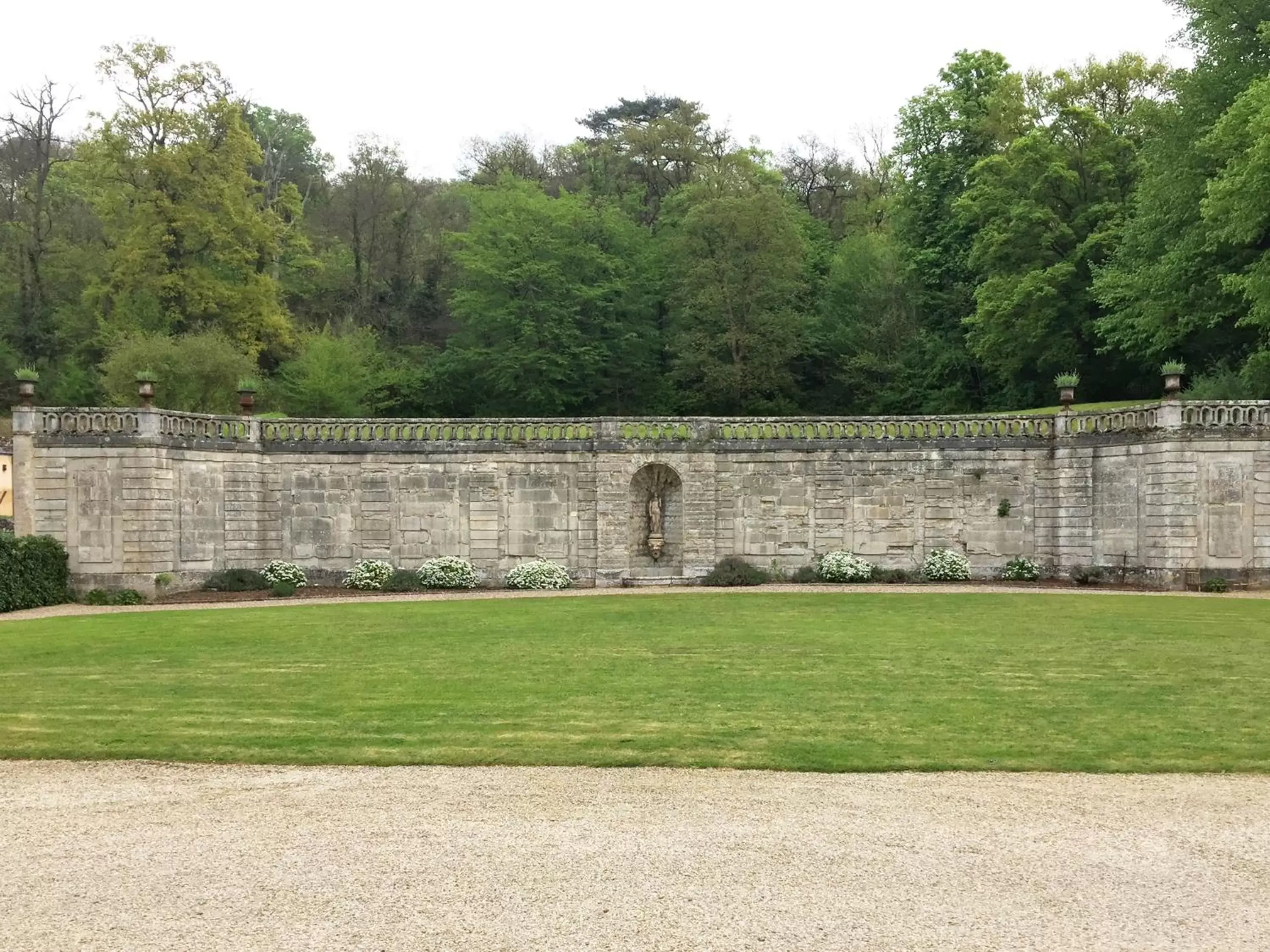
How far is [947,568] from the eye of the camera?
28562 mm

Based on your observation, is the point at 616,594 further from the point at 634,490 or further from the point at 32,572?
the point at 32,572

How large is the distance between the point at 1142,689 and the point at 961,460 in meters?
16.9

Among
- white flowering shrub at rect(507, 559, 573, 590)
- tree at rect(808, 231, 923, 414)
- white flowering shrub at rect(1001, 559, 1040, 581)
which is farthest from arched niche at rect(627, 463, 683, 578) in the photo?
tree at rect(808, 231, 923, 414)

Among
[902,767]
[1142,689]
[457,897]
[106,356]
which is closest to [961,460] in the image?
[1142,689]

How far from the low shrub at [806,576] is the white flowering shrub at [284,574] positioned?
43.3ft

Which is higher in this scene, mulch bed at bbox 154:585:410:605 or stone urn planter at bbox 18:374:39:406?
stone urn planter at bbox 18:374:39:406

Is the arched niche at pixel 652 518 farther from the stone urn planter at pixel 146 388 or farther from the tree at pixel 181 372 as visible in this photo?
the tree at pixel 181 372

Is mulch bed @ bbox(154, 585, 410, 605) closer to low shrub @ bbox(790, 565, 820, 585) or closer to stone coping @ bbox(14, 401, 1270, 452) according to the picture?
stone coping @ bbox(14, 401, 1270, 452)

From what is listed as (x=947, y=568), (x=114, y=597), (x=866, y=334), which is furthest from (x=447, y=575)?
(x=866, y=334)

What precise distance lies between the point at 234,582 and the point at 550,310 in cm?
2321

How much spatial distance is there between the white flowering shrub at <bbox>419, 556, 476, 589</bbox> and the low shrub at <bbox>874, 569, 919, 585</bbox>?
10.9 m

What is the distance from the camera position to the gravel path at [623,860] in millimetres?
6301

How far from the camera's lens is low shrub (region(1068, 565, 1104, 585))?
2733 cm

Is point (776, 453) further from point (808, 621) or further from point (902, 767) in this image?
point (902, 767)
